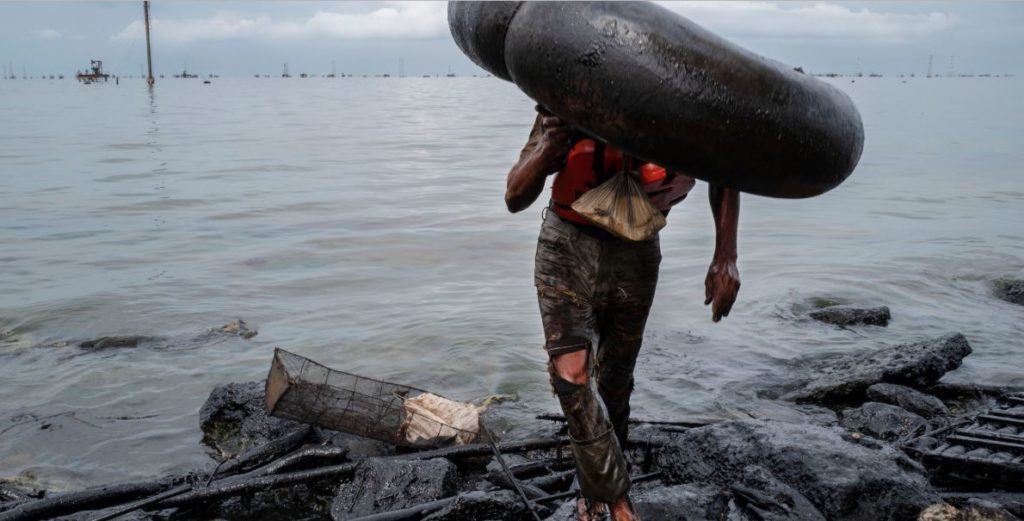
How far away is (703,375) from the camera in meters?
8.80

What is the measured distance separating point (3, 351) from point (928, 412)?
8701 millimetres

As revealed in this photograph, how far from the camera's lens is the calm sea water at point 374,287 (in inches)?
324

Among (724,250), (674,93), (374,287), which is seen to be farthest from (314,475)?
(374,287)

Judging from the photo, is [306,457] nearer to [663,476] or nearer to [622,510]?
[663,476]

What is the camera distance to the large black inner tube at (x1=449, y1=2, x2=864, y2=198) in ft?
11.1

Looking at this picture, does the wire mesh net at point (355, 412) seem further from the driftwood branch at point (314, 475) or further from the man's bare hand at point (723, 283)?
the man's bare hand at point (723, 283)

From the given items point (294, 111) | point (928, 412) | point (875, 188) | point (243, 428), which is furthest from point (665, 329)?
point (294, 111)

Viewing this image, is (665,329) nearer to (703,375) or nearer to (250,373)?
(703,375)

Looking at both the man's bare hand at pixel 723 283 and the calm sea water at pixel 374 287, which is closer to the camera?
the man's bare hand at pixel 723 283

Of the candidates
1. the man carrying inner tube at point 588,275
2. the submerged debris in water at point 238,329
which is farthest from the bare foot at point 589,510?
the submerged debris in water at point 238,329

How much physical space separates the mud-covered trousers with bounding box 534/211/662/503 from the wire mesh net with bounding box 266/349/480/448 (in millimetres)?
1961

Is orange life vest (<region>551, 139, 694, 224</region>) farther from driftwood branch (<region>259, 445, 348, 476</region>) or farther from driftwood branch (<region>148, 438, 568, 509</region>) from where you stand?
driftwood branch (<region>259, 445, 348, 476</region>)

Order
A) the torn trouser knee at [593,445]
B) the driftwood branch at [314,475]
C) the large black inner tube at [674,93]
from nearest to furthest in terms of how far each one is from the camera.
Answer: the large black inner tube at [674,93], the torn trouser knee at [593,445], the driftwood branch at [314,475]

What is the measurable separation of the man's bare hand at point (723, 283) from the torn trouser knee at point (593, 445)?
0.79m
